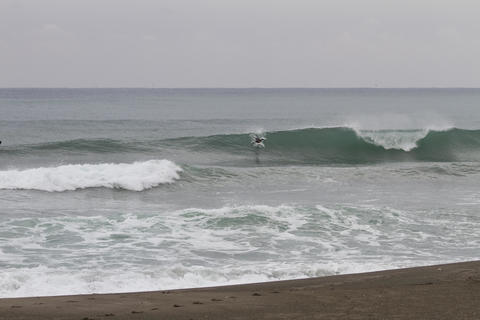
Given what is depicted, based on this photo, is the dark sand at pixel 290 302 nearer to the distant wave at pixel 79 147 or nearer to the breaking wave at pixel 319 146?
the breaking wave at pixel 319 146

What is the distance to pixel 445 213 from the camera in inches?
627

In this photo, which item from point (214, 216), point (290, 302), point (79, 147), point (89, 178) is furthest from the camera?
point (79, 147)

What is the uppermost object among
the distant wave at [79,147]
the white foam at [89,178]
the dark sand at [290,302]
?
the distant wave at [79,147]

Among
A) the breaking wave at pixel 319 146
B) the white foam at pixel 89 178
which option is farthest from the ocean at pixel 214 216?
the breaking wave at pixel 319 146

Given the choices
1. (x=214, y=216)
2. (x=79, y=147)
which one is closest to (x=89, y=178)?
(x=214, y=216)

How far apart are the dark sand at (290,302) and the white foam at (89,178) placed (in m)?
11.6

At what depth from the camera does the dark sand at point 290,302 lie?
A: 7262mm

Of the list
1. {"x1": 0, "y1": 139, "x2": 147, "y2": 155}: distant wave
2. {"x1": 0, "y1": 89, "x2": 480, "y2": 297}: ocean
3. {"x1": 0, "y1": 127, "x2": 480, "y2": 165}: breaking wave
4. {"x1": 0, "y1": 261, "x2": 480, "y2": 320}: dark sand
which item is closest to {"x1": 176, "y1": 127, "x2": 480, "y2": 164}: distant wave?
{"x1": 0, "y1": 127, "x2": 480, "y2": 165}: breaking wave

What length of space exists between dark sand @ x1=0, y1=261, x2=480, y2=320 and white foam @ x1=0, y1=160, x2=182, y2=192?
1157 cm

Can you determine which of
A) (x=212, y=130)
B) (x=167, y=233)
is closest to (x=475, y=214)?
(x=167, y=233)

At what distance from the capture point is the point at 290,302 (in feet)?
26.0

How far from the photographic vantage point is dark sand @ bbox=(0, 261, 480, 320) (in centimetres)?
726

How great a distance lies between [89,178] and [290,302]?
1400 centimetres

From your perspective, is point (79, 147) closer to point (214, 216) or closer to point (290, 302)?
point (214, 216)
